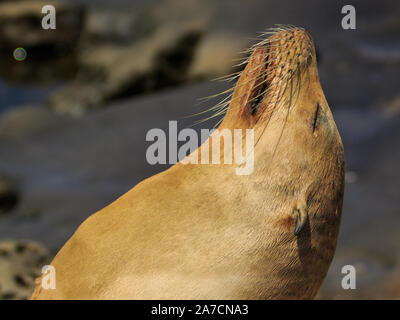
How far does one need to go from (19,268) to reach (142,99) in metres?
4.45

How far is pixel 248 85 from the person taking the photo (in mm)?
2076

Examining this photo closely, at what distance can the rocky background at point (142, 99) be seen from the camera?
5.12 metres

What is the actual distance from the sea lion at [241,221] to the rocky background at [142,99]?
1791 millimetres

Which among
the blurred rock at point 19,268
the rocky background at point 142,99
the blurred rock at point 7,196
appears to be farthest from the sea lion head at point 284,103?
the blurred rock at point 7,196

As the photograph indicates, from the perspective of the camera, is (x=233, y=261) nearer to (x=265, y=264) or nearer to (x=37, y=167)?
(x=265, y=264)

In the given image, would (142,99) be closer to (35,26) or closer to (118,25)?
(118,25)

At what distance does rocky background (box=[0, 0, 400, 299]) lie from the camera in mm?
5117

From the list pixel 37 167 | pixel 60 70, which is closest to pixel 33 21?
pixel 60 70

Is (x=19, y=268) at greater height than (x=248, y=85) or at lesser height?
lesser

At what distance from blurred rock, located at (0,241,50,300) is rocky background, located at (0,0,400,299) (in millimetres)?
21

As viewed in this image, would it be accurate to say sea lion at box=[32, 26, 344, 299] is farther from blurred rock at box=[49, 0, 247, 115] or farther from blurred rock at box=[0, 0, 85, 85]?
blurred rock at box=[0, 0, 85, 85]

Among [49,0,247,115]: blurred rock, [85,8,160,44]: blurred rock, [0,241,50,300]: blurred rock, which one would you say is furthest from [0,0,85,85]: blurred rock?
[0,241,50,300]: blurred rock

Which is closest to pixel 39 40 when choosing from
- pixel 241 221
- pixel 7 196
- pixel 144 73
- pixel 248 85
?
pixel 144 73

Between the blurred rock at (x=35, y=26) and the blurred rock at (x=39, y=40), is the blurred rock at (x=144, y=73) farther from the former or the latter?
the blurred rock at (x=35, y=26)
